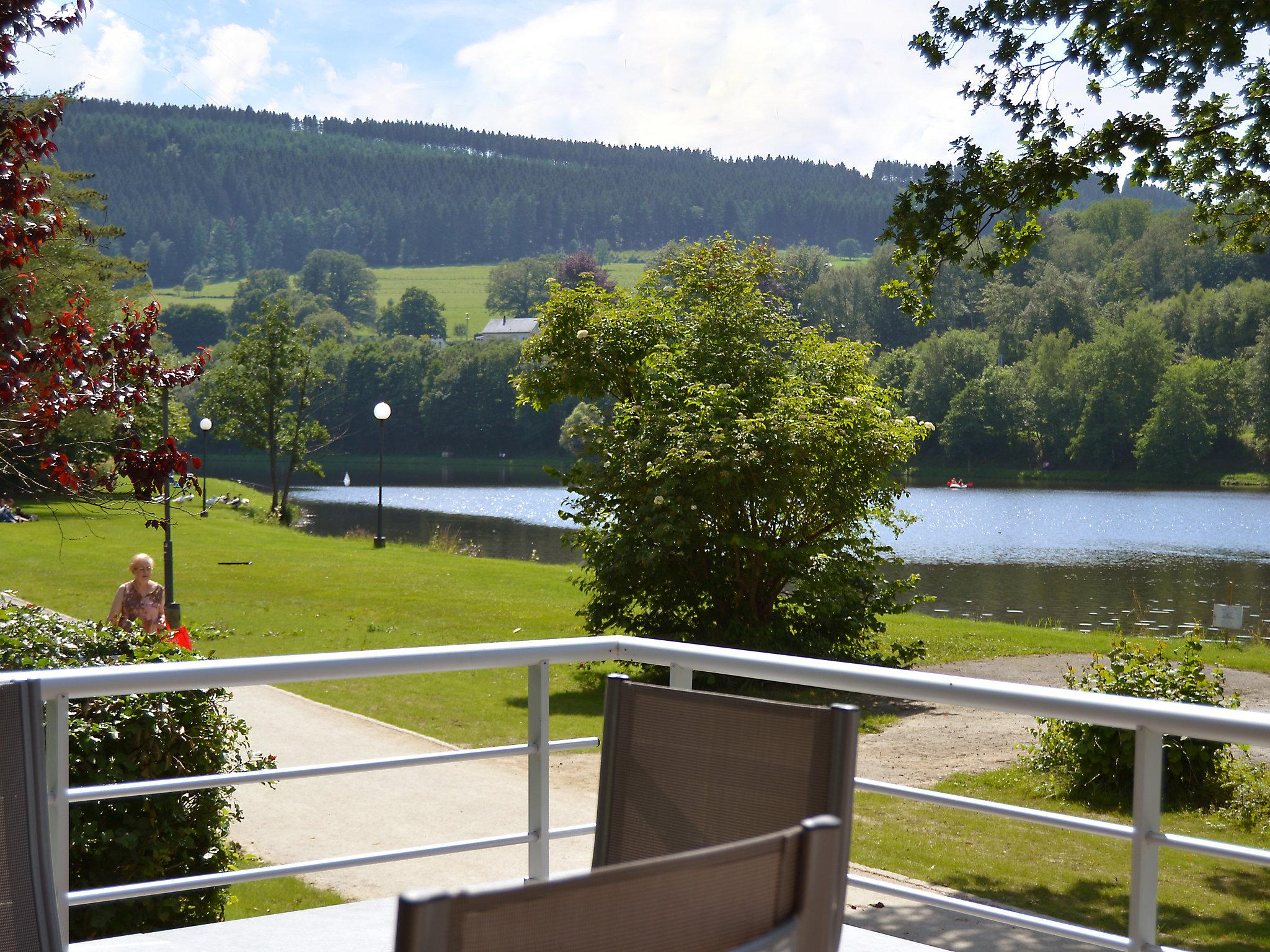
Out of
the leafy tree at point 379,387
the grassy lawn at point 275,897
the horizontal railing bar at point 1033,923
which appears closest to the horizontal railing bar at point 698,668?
the horizontal railing bar at point 1033,923

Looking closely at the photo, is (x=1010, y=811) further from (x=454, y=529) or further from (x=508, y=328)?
(x=508, y=328)

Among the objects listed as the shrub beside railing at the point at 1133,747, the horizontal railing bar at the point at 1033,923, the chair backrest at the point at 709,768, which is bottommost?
the shrub beside railing at the point at 1133,747

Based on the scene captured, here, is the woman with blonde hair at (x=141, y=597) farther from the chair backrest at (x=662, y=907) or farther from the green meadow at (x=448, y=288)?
the green meadow at (x=448, y=288)

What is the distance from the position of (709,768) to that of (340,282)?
17720 cm

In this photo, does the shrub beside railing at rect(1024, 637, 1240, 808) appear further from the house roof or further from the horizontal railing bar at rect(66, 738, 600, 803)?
the house roof

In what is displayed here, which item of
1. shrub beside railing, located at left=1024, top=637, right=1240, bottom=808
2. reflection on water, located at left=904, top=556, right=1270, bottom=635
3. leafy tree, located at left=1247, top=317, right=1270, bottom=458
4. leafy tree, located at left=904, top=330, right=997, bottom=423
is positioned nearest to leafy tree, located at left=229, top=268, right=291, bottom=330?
leafy tree, located at left=904, top=330, right=997, bottom=423

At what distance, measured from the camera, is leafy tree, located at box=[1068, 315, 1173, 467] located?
73.7 meters

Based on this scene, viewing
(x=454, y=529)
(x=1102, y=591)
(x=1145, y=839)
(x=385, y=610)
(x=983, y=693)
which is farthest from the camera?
(x=454, y=529)

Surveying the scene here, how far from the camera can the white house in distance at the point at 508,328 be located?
470 feet

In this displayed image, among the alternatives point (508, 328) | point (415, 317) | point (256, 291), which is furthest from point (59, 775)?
point (256, 291)

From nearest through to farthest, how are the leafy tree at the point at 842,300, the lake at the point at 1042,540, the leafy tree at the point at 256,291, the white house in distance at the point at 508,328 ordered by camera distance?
the lake at the point at 1042,540, the leafy tree at the point at 842,300, the white house in distance at the point at 508,328, the leafy tree at the point at 256,291

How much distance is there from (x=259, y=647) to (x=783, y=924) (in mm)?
15320

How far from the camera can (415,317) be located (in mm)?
150500

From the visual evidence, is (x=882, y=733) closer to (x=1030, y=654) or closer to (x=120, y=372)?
(x=1030, y=654)
